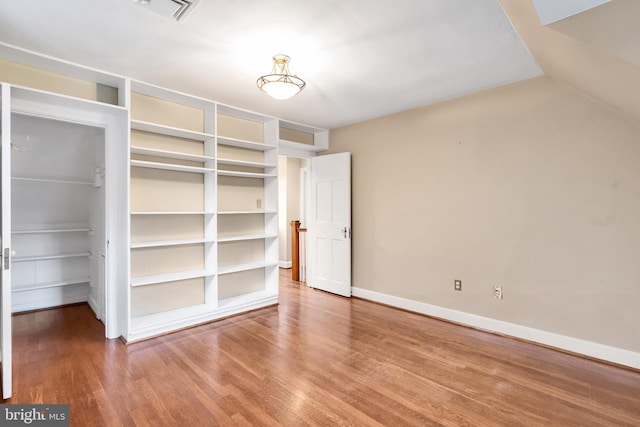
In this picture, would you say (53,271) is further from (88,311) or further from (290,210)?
(290,210)

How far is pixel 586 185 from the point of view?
8.91ft

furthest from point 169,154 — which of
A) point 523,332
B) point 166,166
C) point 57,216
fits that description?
point 523,332

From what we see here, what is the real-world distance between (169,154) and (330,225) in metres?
2.43

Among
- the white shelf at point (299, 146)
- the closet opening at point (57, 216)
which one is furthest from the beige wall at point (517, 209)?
the closet opening at point (57, 216)

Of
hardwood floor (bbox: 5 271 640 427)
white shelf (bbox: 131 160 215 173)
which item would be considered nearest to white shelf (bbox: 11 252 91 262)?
hardwood floor (bbox: 5 271 640 427)

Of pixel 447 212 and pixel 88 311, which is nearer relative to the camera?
pixel 447 212

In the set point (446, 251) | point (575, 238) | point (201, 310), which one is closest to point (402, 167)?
point (446, 251)

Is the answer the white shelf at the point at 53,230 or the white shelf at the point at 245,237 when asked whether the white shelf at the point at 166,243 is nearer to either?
the white shelf at the point at 245,237

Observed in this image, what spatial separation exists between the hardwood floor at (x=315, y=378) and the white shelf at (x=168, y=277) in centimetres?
56

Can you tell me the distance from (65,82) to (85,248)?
7.97 feet

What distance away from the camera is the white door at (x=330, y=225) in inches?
177

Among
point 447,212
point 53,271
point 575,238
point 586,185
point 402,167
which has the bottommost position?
point 53,271

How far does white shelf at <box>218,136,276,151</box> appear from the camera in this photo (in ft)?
12.1

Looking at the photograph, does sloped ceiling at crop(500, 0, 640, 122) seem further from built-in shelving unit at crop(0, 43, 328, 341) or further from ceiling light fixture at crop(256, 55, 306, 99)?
built-in shelving unit at crop(0, 43, 328, 341)
